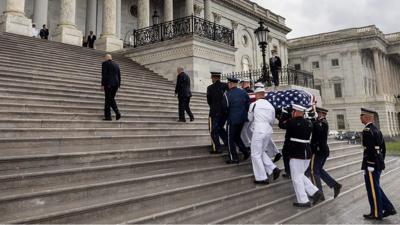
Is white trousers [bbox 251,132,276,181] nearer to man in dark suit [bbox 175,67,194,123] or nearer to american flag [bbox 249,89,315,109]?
american flag [bbox 249,89,315,109]

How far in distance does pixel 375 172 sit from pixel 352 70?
5670cm

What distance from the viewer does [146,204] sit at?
470 cm

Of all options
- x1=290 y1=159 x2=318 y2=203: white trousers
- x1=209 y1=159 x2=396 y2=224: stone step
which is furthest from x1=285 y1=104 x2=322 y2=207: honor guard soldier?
x1=209 y1=159 x2=396 y2=224: stone step

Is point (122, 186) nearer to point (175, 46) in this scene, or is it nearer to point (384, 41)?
point (175, 46)

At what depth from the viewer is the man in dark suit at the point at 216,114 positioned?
7.44 meters

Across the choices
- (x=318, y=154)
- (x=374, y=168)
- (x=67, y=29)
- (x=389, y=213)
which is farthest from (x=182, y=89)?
(x=67, y=29)

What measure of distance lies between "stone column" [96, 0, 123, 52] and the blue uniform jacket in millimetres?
16414

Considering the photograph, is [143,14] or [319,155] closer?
[319,155]

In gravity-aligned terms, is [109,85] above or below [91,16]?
below

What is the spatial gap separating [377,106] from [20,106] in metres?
58.8

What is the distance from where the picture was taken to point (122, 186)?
4949 millimetres

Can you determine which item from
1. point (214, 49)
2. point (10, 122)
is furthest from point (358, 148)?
point (10, 122)

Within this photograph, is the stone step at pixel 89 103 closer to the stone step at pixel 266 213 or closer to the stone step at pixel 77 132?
the stone step at pixel 77 132

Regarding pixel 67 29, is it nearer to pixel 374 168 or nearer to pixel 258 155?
pixel 258 155
